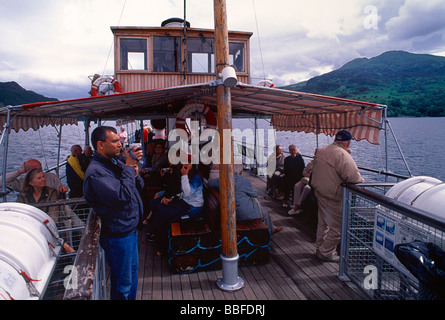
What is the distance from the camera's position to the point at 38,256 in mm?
2564

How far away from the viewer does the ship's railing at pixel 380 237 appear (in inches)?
93.6

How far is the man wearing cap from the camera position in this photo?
3828mm

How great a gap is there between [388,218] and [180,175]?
9.34ft

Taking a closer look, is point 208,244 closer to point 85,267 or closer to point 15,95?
point 85,267

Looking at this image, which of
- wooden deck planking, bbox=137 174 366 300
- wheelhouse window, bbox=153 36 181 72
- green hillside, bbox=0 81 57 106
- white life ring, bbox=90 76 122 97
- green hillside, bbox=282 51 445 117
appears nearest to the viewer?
wooden deck planking, bbox=137 174 366 300

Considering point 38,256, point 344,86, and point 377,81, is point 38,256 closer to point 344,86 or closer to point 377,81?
point 344,86

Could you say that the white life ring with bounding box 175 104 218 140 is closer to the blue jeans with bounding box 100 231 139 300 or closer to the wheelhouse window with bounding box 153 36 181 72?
the wheelhouse window with bounding box 153 36 181 72

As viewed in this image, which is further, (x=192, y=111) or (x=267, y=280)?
(x=192, y=111)

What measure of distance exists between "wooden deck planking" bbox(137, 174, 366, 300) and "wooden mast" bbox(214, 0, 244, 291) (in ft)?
0.74

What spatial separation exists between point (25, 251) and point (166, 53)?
8.15 m

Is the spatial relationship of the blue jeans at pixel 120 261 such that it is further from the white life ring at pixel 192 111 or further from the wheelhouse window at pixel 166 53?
the wheelhouse window at pixel 166 53

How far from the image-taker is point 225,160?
3.31 m

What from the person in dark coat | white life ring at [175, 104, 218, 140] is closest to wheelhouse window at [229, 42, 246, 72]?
white life ring at [175, 104, 218, 140]

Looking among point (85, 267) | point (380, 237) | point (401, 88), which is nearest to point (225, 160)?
point (380, 237)
